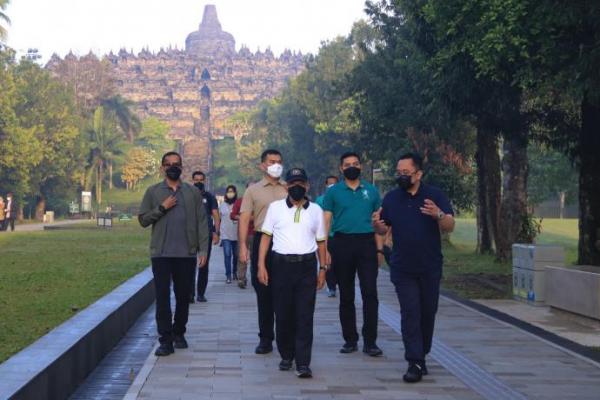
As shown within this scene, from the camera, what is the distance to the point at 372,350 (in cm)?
981

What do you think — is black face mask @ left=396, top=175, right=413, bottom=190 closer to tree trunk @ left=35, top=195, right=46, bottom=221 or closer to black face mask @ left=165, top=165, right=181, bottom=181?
black face mask @ left=165, top=165, right=181, bottom=181

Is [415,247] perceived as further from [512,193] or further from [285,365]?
[512,193]

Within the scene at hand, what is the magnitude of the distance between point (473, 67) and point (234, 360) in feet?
32.2

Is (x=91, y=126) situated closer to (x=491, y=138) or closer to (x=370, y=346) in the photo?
(x=491, y=138)

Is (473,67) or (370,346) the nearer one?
(370,346)

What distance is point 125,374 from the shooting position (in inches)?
359

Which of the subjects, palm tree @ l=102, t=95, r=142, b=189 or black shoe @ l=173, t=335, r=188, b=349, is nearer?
black shoe @ l=173, t=335, r=188, b=349

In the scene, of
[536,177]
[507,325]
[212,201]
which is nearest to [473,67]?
[212,201]

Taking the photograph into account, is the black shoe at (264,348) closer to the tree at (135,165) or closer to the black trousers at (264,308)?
the black trousers at (264,308)

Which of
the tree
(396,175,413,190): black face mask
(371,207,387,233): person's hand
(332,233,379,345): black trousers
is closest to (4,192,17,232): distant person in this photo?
(332,233,379,345): black trousers

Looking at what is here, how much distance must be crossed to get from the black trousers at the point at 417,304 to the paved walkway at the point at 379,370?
13.0 inches

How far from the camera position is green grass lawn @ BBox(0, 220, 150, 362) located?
39.1 ft

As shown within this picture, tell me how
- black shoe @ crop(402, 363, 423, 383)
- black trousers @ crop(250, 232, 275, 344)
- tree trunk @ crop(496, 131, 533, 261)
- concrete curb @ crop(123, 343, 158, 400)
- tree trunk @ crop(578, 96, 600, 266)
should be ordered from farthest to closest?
tree trunk @ crop(496, 131, 533, 261) → tree trunk @ crop(578, 96, 600, 266) → black trousers @ crop(250, 232, 275, 344) → black shoe @ crop(402, 363, 423, 383) → concrete curb @ crop(123, 343, 158, 400)

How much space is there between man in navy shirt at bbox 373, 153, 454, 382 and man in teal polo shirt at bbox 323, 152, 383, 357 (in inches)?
38.4
